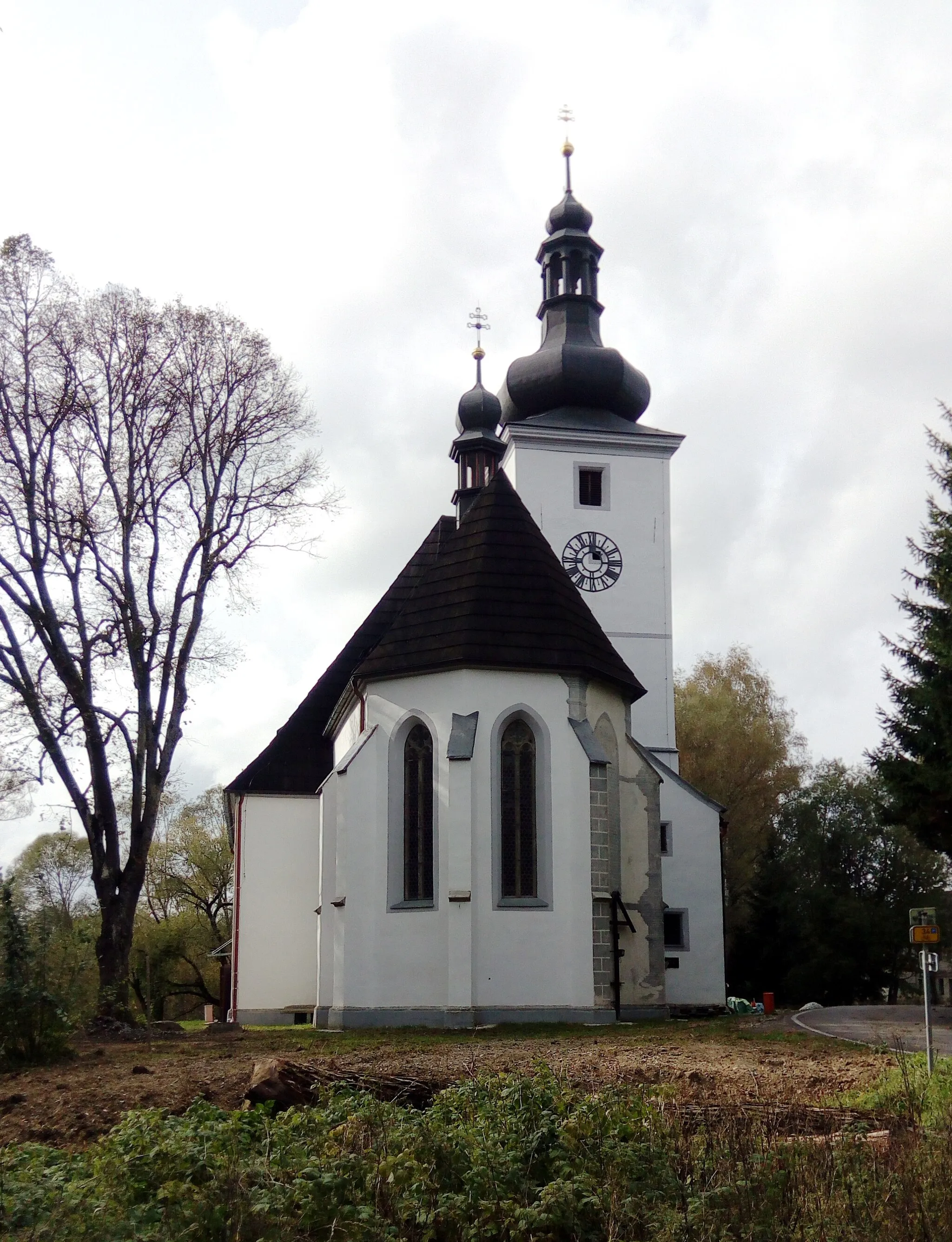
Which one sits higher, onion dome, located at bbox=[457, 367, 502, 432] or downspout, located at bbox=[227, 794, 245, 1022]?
onion dome, located at bbox=[457, 367, 502, 432]

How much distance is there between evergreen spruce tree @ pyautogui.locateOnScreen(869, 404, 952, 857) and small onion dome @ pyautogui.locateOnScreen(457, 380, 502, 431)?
17.1 m

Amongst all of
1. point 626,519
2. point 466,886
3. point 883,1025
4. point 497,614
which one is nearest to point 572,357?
point 626,519

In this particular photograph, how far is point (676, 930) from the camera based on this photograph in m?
31.0

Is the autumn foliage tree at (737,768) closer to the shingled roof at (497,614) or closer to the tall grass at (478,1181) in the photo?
the shingled roof at (497,614)

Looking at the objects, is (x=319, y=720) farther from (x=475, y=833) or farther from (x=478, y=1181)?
(x=478, y=1181)

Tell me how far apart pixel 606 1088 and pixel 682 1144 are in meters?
0.94

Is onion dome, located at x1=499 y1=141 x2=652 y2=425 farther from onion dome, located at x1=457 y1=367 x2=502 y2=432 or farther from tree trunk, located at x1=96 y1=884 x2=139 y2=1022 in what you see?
tree trunk, located at x1=96 y1=884 x2=139 y2=1022

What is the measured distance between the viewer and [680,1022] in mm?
20609

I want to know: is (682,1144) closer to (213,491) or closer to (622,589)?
(213,491)

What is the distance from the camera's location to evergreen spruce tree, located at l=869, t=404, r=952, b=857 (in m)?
21.2

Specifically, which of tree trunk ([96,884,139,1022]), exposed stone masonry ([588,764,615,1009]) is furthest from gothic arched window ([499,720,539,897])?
tree trunk ([96,884,139,1022])

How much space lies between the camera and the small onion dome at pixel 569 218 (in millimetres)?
38594

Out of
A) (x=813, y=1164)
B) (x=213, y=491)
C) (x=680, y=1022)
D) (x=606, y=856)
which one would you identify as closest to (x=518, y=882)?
(x=606, y=856)

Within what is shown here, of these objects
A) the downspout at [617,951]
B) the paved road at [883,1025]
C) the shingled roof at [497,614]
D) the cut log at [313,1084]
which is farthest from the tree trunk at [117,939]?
the cut log at [313,1084]
